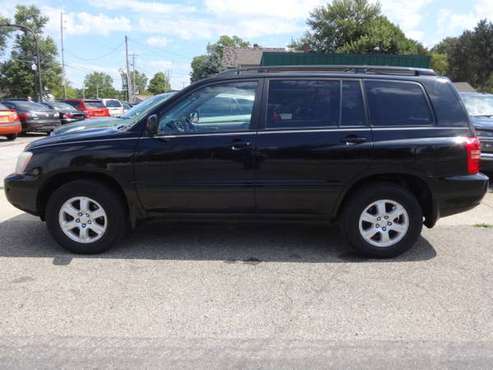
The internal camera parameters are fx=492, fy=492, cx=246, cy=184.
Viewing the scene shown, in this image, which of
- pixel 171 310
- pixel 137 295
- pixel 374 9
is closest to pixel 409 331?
pixel 171 310

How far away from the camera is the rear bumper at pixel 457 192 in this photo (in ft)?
15.5

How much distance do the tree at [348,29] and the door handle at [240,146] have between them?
46.7 metres

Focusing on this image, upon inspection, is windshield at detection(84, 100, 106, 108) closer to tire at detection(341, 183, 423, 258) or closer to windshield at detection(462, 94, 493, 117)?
windshield at detection(462, 94, 493, 117)

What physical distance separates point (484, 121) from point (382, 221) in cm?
484

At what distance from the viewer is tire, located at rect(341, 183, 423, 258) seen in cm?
477

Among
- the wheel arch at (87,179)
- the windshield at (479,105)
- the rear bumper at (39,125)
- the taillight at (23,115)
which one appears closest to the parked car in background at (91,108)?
the rear bumper at (39,125)

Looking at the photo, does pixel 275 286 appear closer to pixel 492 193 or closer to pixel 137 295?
pixel 137 295

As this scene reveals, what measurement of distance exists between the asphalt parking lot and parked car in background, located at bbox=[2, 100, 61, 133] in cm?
1365

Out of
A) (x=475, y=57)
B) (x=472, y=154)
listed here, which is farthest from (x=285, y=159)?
(x=475, y=57)

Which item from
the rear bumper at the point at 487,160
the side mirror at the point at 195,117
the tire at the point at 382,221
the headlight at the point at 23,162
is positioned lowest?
the tire at the point at 382,221

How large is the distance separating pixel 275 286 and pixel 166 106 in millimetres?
2020

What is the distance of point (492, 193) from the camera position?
26.4 ft

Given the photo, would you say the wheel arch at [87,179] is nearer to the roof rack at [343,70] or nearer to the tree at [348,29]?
the roof rack at [343,70]

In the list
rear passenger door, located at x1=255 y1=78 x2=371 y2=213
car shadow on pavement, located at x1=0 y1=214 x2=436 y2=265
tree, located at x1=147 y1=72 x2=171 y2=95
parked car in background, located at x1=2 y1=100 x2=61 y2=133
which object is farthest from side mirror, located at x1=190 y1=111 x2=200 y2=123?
tree, located at x1=147 y1=72 x2=171 y2=95
